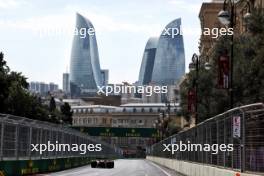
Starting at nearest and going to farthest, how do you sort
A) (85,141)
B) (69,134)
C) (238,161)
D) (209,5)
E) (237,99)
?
(238,161)
(237,99)
(69,134)
(85,141)
(209,5)

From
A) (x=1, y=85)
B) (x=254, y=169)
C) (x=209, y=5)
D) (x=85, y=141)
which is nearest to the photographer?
(x=254, y=169)

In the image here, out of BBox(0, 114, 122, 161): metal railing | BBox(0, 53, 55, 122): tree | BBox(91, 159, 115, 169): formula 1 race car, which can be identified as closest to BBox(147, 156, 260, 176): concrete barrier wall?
BBox(0, 114, 122, 161): metal railing

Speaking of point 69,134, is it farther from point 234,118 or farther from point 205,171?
point 234,118

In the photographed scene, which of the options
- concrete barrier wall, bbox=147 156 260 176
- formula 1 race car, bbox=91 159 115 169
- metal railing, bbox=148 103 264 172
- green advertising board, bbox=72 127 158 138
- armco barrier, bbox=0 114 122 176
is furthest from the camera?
green advertising board, bbox=72 127 158 138

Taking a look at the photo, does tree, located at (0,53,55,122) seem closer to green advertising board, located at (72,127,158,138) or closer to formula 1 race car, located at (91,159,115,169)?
formula 1 race car, located at (91,159,115,169)

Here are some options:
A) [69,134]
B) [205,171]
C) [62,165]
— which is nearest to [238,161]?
[205,171]

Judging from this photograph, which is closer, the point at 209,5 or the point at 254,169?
the point at 254,169

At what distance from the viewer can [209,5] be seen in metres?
123

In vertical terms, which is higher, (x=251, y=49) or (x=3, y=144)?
(x=251, y=49)

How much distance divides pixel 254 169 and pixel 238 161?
2.36 metres

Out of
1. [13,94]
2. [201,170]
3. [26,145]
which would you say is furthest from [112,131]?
[201,170]

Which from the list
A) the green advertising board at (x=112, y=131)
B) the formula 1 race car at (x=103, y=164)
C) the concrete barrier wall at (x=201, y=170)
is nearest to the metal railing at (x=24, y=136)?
the formula 1 race car at (x=103, y=164)

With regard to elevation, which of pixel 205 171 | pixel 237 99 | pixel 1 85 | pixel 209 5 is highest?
pixel 209 5

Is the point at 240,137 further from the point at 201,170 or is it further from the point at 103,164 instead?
the point at 103,164
